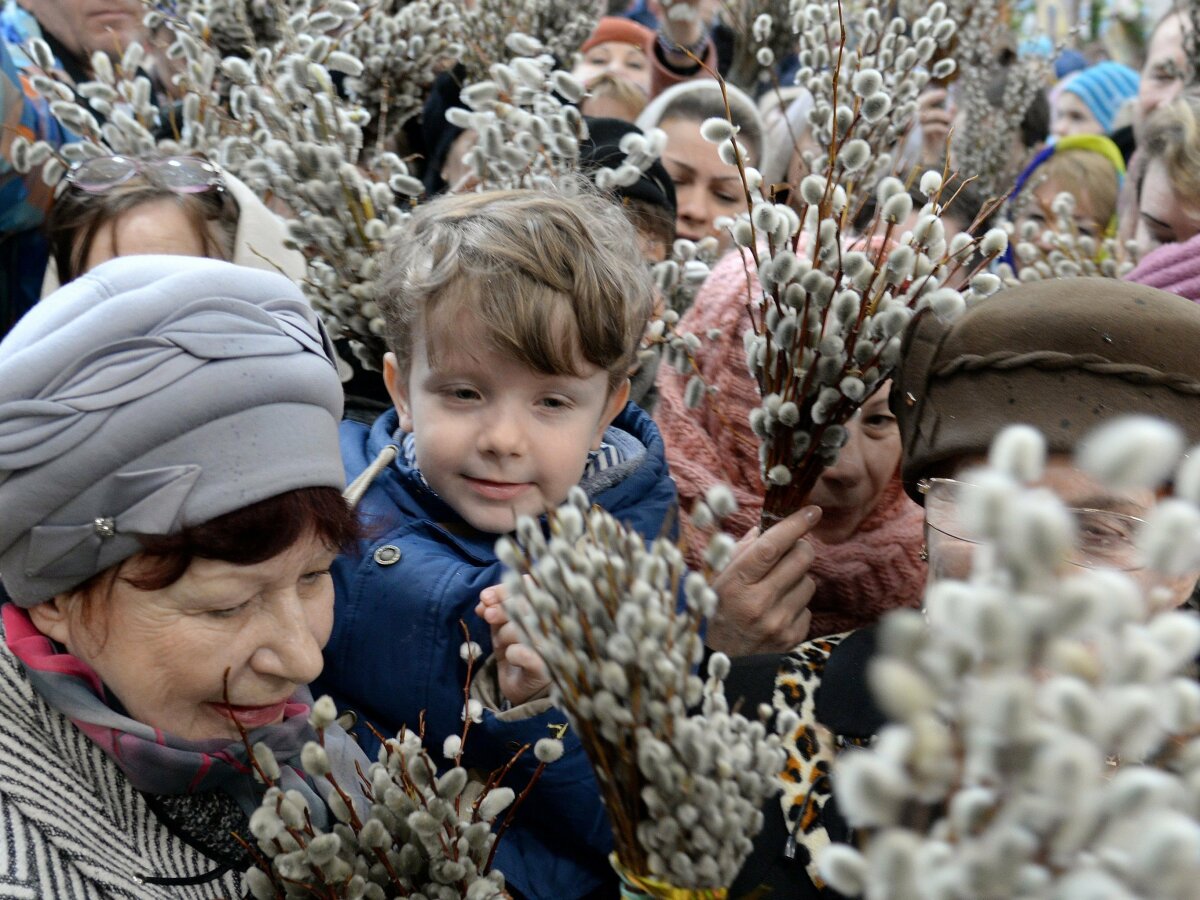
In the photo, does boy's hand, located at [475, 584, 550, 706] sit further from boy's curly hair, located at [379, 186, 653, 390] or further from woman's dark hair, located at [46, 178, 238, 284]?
woman's dark hair, located at [46, 178, 238, 284]

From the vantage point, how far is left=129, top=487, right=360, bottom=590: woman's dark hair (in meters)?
1.44

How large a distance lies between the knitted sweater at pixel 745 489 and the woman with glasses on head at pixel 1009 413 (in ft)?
2.06

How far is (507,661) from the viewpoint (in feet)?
5.73

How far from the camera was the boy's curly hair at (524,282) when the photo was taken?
1876 mm

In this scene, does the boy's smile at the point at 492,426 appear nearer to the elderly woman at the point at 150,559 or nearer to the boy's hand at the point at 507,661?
the boy's hand at the point at 507,661

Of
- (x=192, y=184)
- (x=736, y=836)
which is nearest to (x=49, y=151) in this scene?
(x=192, y=184)

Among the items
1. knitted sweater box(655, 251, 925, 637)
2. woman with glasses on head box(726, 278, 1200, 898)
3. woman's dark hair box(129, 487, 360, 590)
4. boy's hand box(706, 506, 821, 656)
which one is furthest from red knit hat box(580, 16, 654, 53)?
woman's dark hair box(129, 487, 360, 590)

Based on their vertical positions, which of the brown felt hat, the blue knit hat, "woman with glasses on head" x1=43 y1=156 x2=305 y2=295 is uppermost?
the brown felt hat

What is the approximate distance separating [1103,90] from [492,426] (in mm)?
6140

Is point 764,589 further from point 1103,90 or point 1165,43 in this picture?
point 1103,90

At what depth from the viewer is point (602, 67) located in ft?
17.4

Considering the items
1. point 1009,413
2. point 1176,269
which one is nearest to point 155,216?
point 1009,413

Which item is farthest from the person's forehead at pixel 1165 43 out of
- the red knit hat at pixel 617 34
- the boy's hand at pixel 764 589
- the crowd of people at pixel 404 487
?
the boy's hand at pixel 764 589

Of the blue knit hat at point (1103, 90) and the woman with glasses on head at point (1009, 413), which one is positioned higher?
the woman with glasses on head at point (1009, 413)
